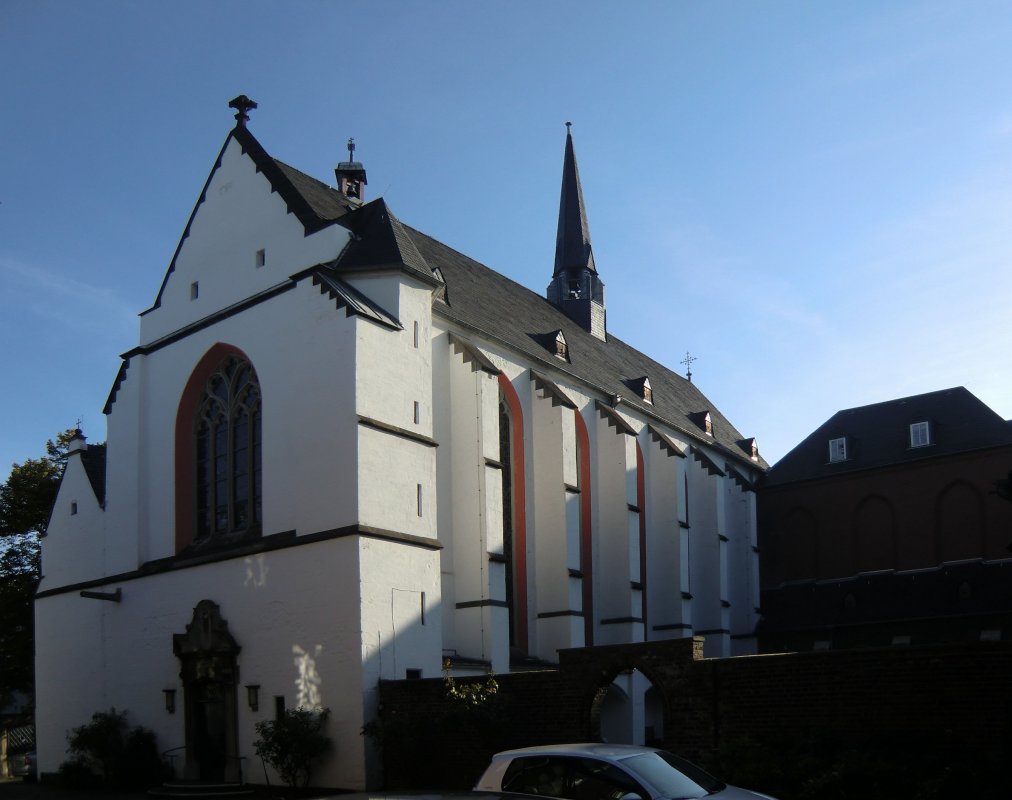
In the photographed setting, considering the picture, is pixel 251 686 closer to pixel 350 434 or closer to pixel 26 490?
pixel 350 434

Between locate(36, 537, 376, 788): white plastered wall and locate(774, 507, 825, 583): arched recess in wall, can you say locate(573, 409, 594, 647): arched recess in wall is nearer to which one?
locate(36, 537, 376, 788): white plastered wall

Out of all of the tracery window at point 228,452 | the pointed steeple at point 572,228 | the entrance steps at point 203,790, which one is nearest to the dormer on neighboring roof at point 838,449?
the pointed steeple at point 572,228

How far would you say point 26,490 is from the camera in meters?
35.4

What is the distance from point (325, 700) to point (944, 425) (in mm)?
25308

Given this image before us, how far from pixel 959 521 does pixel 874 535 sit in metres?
2.98

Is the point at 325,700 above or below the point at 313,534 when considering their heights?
below

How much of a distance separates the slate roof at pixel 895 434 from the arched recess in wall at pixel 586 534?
12683 millimetres

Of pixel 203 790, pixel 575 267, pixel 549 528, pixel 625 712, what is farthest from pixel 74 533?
pixel 575 267

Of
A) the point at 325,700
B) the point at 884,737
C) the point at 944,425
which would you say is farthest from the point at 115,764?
the point at 944,425

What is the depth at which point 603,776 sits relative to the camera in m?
9.80

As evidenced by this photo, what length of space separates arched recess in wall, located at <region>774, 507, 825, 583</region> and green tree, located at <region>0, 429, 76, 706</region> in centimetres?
2476

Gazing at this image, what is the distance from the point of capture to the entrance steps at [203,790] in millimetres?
20406

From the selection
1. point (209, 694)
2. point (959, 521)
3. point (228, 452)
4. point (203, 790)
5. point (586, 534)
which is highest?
point (228, 452)

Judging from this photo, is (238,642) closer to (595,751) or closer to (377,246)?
(377,246)
